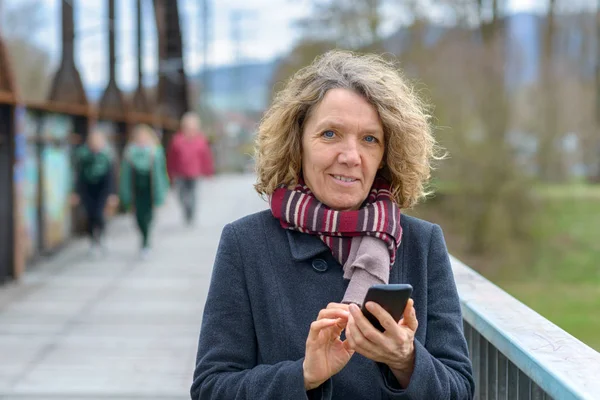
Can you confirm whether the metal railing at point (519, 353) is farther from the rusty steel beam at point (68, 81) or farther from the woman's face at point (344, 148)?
the rusty steel beam at point (68, 81)

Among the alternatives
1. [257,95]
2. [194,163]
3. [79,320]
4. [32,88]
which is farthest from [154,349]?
[257,95]

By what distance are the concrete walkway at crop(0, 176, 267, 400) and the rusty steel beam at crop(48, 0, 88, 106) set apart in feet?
8.65

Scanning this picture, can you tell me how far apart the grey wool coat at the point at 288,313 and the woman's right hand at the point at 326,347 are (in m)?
0.07

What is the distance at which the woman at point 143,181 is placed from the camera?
11.6m

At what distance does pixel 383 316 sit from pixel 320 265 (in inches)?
15.1

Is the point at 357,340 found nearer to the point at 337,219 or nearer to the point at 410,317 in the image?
the point at 410,317

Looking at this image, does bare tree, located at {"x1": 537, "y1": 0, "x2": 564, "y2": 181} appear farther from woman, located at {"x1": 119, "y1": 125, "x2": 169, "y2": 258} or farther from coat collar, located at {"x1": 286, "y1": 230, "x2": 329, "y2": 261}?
coat collar, located at {"x1": 286, "y1": 230, "x2": 329, "y2": 261}

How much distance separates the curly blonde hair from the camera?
7.58 ft

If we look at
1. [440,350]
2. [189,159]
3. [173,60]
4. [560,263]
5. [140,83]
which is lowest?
[560,263]

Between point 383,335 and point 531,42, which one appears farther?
point 531,42

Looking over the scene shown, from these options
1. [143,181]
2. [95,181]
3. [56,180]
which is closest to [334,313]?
[143,181]

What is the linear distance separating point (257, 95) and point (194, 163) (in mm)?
50238

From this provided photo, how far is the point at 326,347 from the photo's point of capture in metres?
2.06

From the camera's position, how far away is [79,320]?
7.98 m
